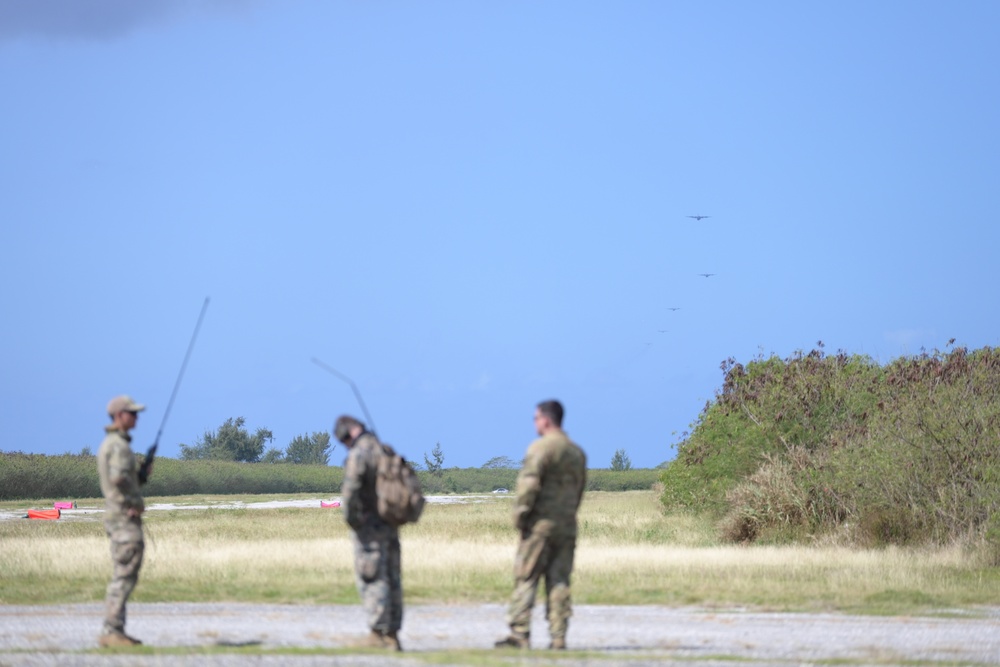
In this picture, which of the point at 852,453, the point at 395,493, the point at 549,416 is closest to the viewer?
the point at 395,493

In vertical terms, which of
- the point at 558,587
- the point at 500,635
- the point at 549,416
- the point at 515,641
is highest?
the point at 549,416

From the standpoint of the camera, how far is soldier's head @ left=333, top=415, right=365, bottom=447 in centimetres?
1289

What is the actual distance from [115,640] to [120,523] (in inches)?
44.9

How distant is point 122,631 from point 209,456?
12512 centimetres

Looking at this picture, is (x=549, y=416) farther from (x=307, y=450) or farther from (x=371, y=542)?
(x=307, y=450)

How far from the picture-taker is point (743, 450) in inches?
1495

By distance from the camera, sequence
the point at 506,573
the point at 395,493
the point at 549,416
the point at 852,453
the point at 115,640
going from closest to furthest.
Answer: the point at 395,493 < the point at 549,416 < the point at 115,640 < the point at 506,573 < the point at 852,453

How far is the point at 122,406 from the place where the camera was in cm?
1392

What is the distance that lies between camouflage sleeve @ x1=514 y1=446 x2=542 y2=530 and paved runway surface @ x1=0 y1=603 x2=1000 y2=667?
4.24 feet

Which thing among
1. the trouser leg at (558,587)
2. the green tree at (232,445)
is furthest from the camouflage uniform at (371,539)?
the green tree at (232,445)

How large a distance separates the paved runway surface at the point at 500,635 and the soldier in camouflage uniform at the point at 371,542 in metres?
0.37

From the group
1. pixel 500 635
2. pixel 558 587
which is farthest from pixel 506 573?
pixel 558 587

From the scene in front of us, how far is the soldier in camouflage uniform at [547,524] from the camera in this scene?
43.0ft

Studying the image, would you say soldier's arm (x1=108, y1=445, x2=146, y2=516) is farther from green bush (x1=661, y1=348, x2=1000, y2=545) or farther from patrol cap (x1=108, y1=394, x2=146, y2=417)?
green bush (x1=661, y1=348, x2=1000, y2=545)
